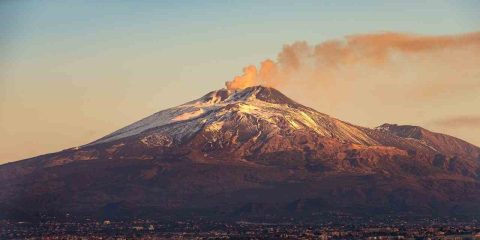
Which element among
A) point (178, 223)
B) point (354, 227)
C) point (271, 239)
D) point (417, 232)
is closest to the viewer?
point (271, 239)

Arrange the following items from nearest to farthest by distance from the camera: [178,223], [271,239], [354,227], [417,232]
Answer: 1. [271,239]
2. [417,232]
3. [354,227]
4. [178,223]

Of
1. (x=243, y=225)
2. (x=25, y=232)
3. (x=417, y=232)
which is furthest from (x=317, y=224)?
(x=25, y=232)

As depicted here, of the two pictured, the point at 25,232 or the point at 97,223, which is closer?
the point at 25,232

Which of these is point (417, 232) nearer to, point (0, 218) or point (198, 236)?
point (198, 236)

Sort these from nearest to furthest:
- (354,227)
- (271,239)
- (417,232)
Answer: (271,239), (417,232), (354,227)

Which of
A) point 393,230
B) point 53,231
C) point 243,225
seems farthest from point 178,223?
point 393,230

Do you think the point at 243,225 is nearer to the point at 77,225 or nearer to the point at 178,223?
the point at 178,223
